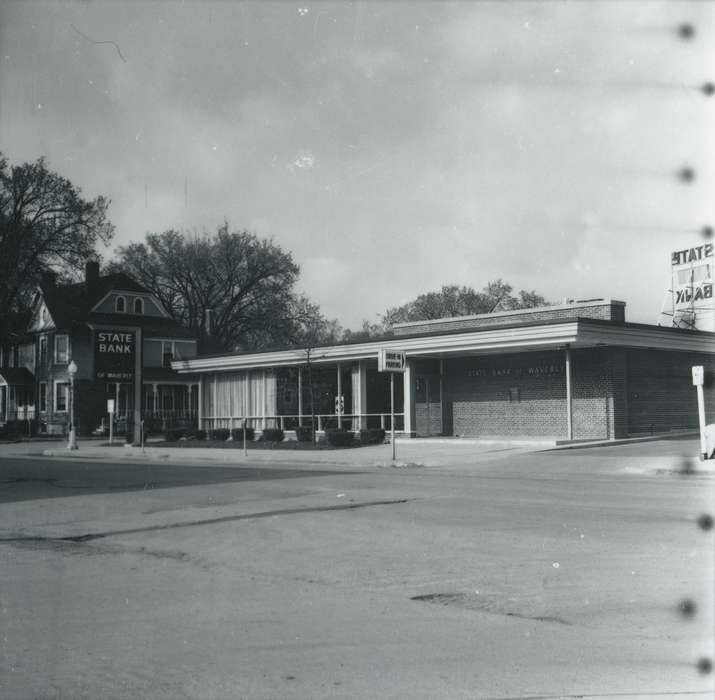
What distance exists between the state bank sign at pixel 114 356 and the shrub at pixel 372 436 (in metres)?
11.7

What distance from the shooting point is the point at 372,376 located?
37.1 metres

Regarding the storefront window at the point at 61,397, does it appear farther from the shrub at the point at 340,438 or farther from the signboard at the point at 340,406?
the shrub at the point at 340,438

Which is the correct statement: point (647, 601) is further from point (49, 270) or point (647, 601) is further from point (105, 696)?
point (49, 270)

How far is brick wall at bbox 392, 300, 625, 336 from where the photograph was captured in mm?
34344

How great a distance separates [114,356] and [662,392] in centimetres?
2200

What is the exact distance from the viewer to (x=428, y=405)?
116ft

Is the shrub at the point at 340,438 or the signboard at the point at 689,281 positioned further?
the signboard at the point at 689,281

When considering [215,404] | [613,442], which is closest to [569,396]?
[613,442]

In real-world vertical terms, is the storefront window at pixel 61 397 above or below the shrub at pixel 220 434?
above

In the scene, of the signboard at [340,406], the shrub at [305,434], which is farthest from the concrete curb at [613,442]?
the signboard at [340,406]

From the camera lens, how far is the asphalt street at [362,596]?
5.16 meters

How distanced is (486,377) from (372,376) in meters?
5.75

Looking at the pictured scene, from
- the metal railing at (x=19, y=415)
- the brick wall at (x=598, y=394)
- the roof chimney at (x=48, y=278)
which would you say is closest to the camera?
the brick wall at (x=598, y=394)

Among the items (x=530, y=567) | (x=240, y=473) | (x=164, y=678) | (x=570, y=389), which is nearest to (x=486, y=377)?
(x=570, y=389)
